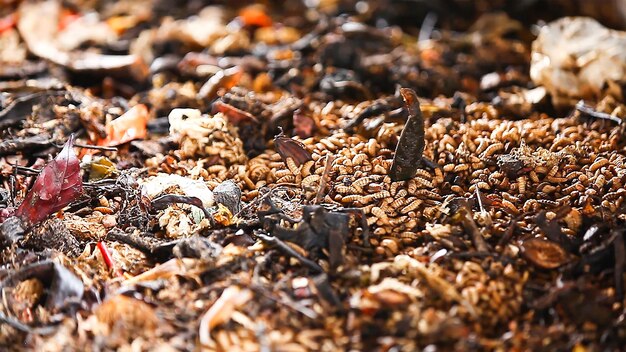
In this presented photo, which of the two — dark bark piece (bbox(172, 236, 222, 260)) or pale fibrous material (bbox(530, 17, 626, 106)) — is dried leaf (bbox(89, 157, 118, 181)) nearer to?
dark bark piece (bbox(172, 236, 222, 260))

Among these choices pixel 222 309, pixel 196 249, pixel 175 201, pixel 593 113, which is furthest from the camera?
pixel 593 113

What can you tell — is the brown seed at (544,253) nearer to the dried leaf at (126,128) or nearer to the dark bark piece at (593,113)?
the dark bark piece at (593,113)

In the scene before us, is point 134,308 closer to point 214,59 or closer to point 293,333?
point 293,333

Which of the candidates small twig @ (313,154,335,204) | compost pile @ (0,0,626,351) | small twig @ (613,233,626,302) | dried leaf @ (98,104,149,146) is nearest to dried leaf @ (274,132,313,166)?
compost pile @ (0,0,626,351)

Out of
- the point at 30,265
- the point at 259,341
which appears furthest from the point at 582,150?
the point at 30,265

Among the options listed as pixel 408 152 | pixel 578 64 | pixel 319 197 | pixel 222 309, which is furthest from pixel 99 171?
pixel 578 64

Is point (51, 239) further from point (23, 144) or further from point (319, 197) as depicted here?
point (319, 197)

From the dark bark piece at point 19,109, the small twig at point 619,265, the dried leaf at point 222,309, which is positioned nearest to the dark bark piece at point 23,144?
the dark bark piece at point 19,109
